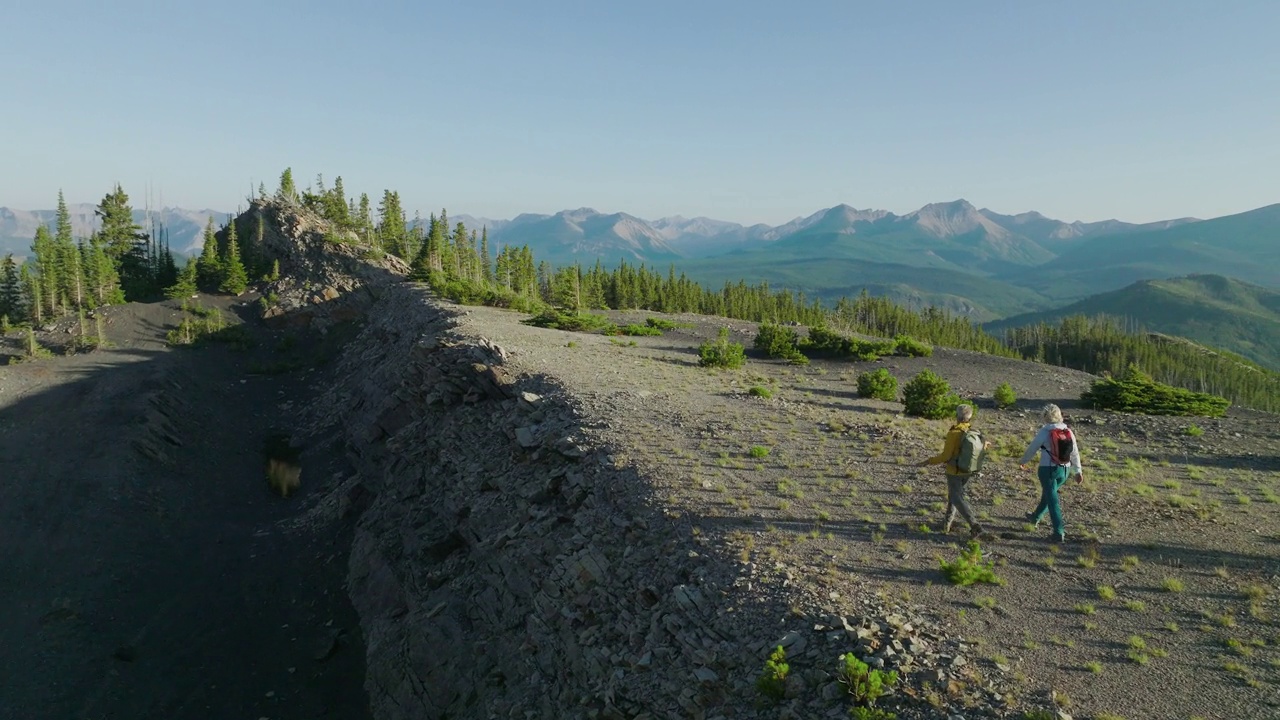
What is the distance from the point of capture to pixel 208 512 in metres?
35.8

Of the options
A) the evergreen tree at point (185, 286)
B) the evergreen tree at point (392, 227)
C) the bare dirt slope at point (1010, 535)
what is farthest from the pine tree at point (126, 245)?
the bare dirt slope at point (1010, 535)

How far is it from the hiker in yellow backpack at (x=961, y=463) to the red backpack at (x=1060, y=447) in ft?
4.09

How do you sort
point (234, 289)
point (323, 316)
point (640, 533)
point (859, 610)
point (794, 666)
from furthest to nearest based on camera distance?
point (234, 289)
point (323, 316)
point (640, 533)
point (859, 610)
point (794, 666)

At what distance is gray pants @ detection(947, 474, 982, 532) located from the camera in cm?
1288

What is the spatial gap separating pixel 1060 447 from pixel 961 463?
1.95 meters

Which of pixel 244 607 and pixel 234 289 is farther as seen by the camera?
pixel 234 289

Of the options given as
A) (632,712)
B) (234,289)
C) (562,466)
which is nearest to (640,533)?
(632,712)

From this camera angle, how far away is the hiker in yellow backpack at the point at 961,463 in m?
12.9

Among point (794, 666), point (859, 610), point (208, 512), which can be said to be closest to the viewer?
point (794, 666)

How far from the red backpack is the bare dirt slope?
1.75 metres

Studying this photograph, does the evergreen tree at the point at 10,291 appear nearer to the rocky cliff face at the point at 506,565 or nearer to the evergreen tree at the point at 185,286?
the evergreen tree at the point at 185,286

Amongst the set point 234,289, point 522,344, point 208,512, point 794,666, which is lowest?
point 208,512

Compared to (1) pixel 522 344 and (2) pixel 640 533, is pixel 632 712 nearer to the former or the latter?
(2) pixel 640 533

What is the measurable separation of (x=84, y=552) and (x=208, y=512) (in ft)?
23.8
